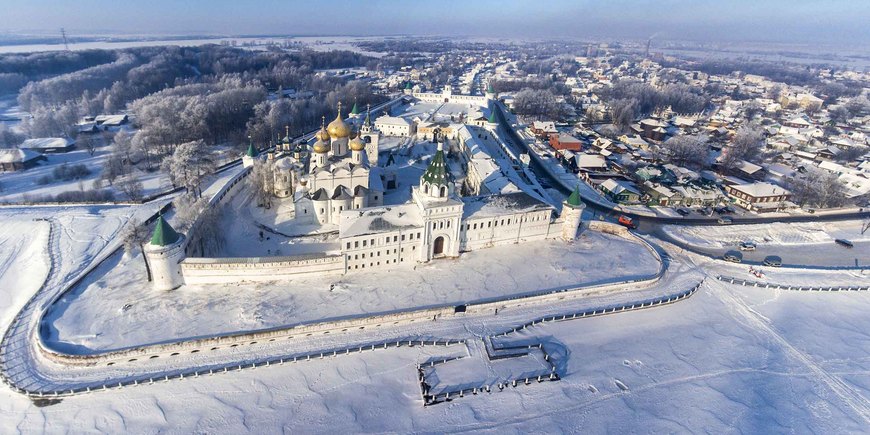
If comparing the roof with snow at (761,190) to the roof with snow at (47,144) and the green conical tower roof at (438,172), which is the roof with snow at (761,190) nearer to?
the green conical tower roof at (438,172)

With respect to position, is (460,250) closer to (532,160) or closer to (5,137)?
(532,160)

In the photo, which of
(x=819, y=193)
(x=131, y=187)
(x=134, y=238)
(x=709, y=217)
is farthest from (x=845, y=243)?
(x=131, y=187)

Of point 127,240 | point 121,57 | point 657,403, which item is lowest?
point 657,403

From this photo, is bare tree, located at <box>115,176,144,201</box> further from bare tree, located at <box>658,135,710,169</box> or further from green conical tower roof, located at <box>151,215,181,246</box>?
bare tree, located at <box>658,135,710,169</box>

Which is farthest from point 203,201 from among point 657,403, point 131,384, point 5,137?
point 5,137

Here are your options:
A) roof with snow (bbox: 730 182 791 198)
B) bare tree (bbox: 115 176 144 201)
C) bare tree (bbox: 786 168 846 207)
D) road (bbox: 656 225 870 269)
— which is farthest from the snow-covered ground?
bare tree (bbox: 786 168 846 207)

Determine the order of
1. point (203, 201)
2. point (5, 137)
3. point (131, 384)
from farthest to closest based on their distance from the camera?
point (5, 137), point (203, 201), point (131, 384)

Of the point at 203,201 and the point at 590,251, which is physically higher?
the point at 203,201
